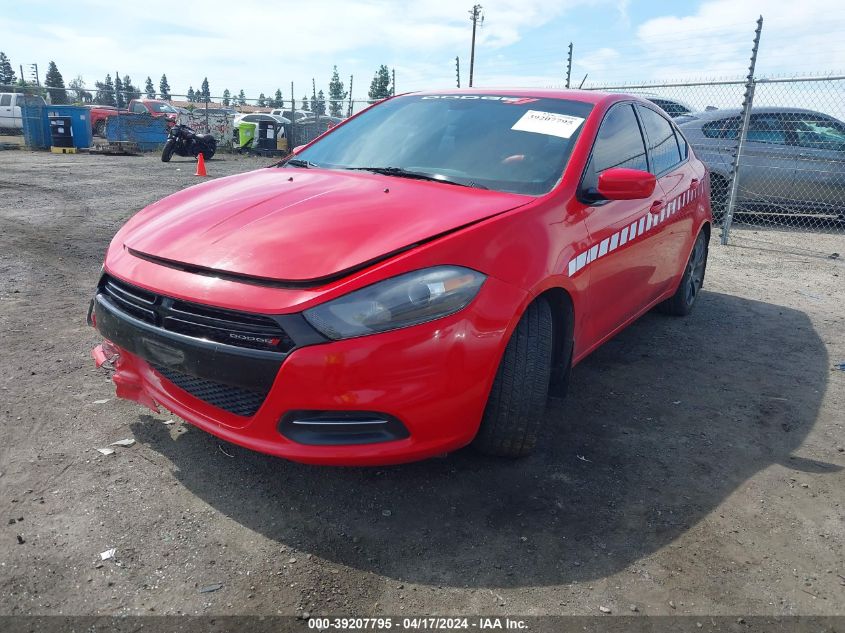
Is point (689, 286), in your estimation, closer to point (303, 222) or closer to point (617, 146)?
point (617, 146)

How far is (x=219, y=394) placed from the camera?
228 cm

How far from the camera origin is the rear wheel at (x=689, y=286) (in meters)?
4.85

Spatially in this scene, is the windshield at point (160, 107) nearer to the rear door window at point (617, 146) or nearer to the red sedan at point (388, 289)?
the rear door window at point (617, 146)

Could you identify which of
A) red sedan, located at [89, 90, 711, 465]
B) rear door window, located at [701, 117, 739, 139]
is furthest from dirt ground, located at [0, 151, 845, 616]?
rear door window, located at [701, 117, 739, 139]

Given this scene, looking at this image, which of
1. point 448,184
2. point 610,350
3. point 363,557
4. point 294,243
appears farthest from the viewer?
point 610,350

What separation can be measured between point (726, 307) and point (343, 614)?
4520 mm

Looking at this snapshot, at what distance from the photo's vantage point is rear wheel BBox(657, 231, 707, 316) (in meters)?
4.85

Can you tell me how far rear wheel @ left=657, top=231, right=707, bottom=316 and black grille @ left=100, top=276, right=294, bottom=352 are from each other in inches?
140

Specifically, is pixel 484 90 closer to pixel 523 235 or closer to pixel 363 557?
pixel 523 235

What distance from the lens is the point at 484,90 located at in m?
3.64

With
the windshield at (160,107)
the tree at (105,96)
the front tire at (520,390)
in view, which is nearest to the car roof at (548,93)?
the front tire at (520,390)

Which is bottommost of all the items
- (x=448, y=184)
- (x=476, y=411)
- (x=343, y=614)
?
(x=343, y=614)

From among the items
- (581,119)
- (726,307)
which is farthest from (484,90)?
(726,307)

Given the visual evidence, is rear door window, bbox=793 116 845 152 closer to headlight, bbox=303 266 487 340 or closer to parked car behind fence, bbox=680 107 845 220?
parked car behind fence, bbox=680 107 845 220
